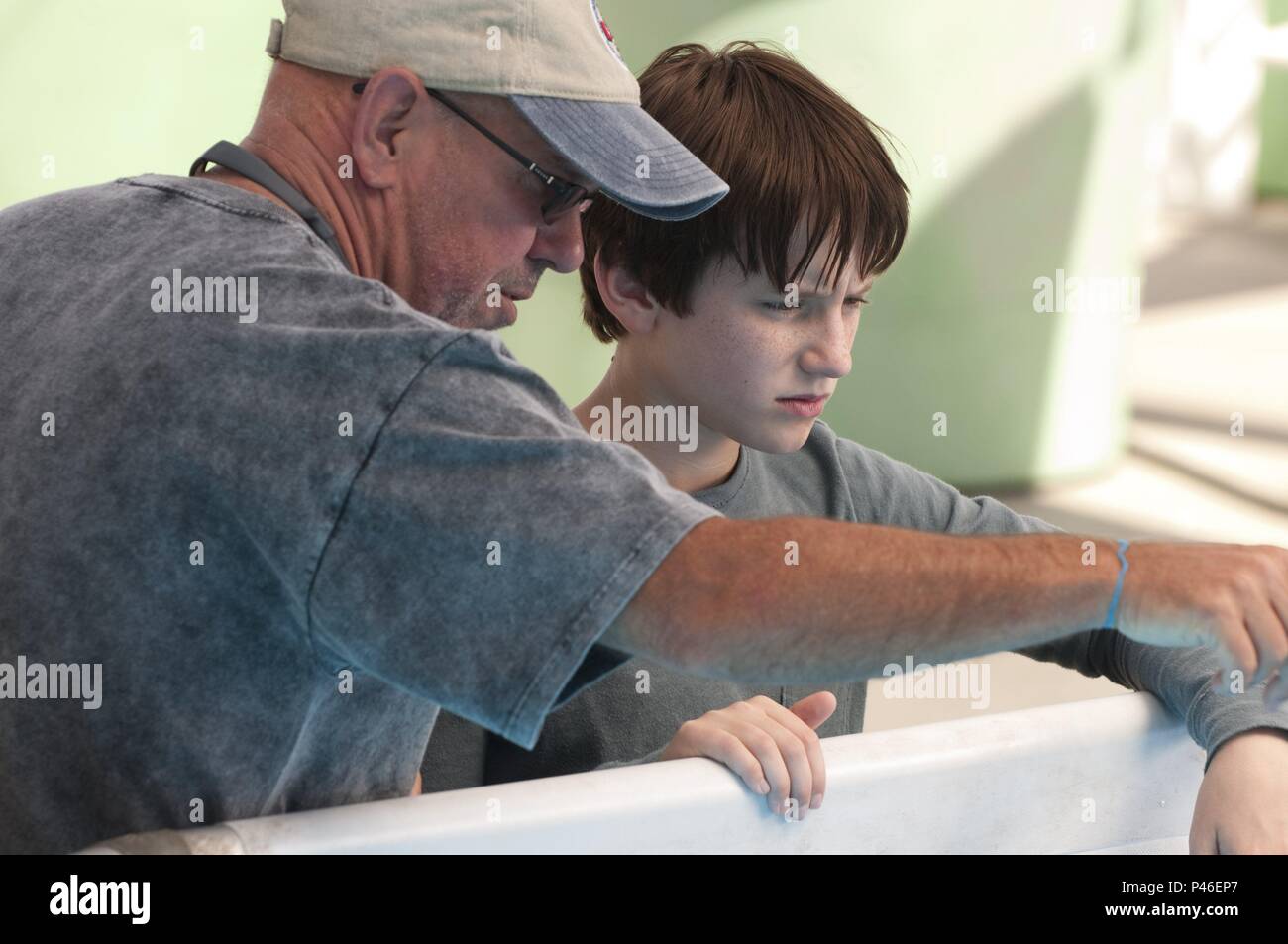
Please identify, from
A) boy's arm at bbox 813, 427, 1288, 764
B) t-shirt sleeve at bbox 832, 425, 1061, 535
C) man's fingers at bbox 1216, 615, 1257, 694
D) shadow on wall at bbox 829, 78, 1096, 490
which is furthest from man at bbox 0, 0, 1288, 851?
shadow on wall at bbox 829, 78, 1096, 490

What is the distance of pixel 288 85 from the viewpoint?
3.33ft

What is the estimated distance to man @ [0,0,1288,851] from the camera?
0.76m

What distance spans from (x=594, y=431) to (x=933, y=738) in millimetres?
437

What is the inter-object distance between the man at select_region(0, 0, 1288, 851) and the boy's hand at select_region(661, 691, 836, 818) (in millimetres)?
182

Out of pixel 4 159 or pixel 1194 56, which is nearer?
pixel 4 159

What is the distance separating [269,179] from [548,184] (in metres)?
0.18

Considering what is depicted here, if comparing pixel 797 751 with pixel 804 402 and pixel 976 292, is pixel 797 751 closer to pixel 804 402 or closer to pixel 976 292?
pixel 804 402

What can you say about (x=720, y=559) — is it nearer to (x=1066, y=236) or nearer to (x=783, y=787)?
(x=783, y=787)

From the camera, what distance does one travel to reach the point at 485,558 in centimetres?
75

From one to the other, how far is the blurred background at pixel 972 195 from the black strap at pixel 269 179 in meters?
1.71

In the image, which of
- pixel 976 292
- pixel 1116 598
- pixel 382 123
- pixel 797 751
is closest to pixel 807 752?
pixel 797 751

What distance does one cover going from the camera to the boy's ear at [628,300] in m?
1.38
